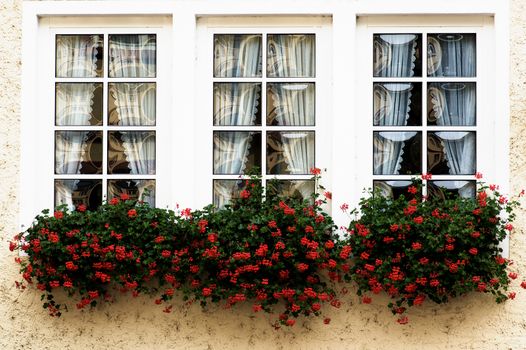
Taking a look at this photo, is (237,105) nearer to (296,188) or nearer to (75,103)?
(296,188)

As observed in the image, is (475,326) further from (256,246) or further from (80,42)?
(80,42)

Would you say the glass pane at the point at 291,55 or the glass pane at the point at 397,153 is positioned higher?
the glass pane at the point at 291,55

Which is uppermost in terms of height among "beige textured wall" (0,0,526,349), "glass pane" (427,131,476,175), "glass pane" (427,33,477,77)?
"glass pane" (427,33,477,77)

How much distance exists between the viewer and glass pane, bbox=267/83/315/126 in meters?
6.54

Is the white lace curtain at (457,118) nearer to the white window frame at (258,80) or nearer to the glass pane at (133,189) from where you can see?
the white window frame at (258,80)

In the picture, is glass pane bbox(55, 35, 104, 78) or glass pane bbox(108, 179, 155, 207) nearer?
glass pane bbox(108, 179, 155, 207)

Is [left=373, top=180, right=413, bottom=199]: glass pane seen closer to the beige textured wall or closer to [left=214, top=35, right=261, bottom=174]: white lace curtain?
the beige textured wall

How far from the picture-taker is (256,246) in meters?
6.03

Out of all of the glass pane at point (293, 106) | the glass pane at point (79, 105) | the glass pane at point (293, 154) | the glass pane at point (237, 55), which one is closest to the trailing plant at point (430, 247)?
the glass pane at point (293, 154)

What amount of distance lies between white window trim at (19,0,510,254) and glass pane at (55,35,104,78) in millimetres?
214

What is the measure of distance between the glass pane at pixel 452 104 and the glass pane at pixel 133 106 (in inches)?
83.3

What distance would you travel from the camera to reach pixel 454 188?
6422mm

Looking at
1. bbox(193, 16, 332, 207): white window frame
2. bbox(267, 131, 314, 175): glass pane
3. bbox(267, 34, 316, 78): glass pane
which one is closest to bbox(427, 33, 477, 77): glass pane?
bbox(193, 16, 332, 207): white window frame

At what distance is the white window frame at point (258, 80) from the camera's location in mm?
6480
